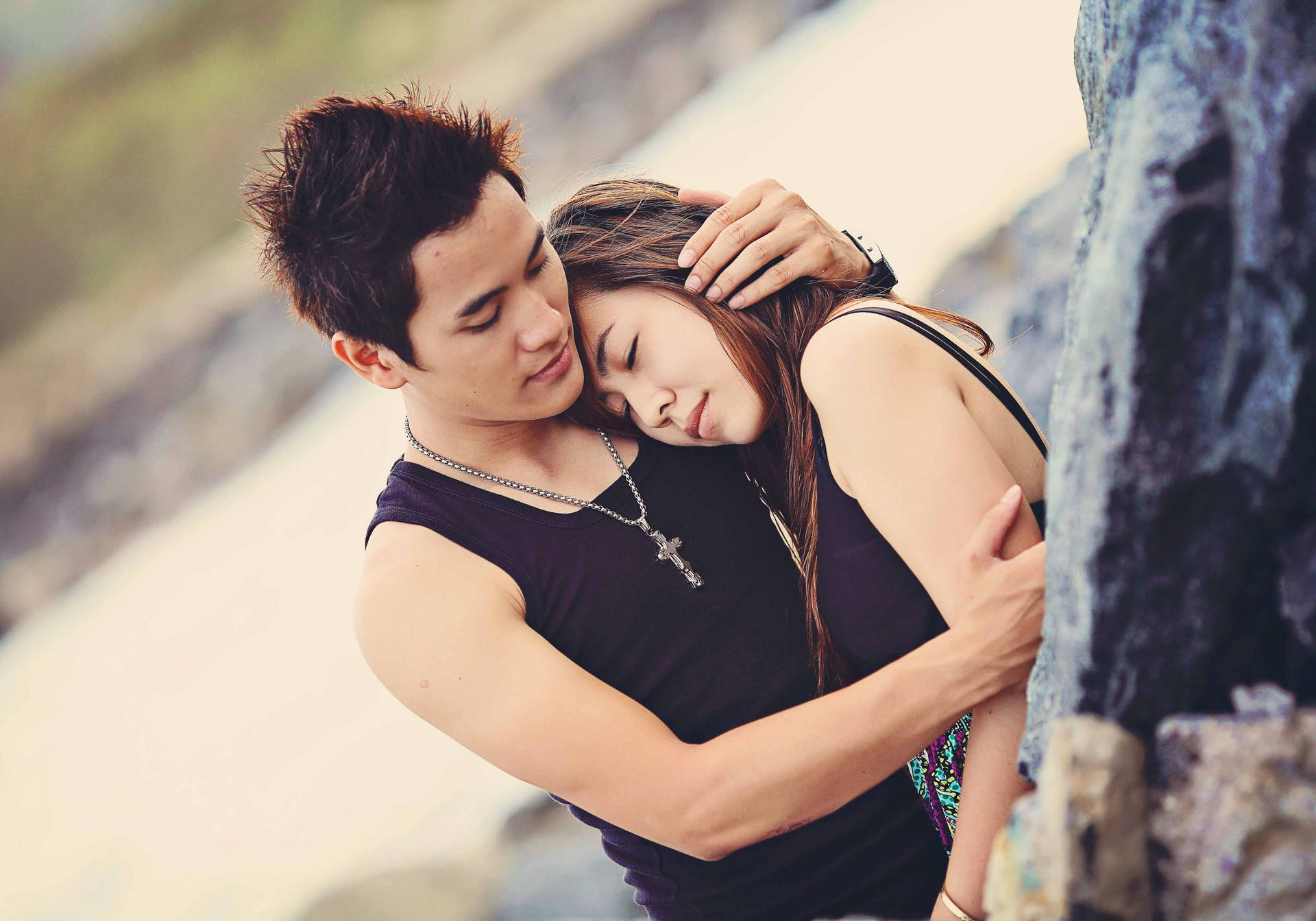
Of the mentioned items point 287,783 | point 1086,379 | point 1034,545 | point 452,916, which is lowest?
point 452,916

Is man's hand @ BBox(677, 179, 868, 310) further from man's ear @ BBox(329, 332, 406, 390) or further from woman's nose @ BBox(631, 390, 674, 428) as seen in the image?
man's ear @ BBox(329, 332, 406, 390)

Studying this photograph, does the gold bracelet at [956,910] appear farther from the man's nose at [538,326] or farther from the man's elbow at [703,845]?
the man's nose at [538,326]

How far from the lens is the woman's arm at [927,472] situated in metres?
1.10

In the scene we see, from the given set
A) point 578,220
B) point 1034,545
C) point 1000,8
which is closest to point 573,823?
point 578,220

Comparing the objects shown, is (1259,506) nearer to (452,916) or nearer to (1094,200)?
(1094,200)

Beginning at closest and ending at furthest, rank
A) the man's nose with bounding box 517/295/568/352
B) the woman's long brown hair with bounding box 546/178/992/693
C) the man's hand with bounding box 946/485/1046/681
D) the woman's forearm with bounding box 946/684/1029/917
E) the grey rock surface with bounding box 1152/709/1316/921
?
the grey rock surface with bounding box 1152/709/1316/921 < the man's hand with bounding box 946/485/1046/681 < the woman's forearm with bounding box 946/684/1029/917 < the man's nose with bounding box 517/295/568/352 < the woman's long brown hair with bounding box 546/178/992/693

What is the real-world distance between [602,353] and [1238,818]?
94 cm

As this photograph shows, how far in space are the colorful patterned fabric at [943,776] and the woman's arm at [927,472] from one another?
0.79 feet

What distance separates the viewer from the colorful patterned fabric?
145 centimetres

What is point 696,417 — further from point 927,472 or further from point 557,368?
point 927,472

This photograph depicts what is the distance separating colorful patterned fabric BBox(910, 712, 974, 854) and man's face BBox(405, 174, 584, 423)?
73 cm

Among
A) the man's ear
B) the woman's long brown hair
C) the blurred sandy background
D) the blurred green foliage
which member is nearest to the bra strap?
the woman's long brown hair

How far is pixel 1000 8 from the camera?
4105mm

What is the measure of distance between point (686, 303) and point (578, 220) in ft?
0.85
